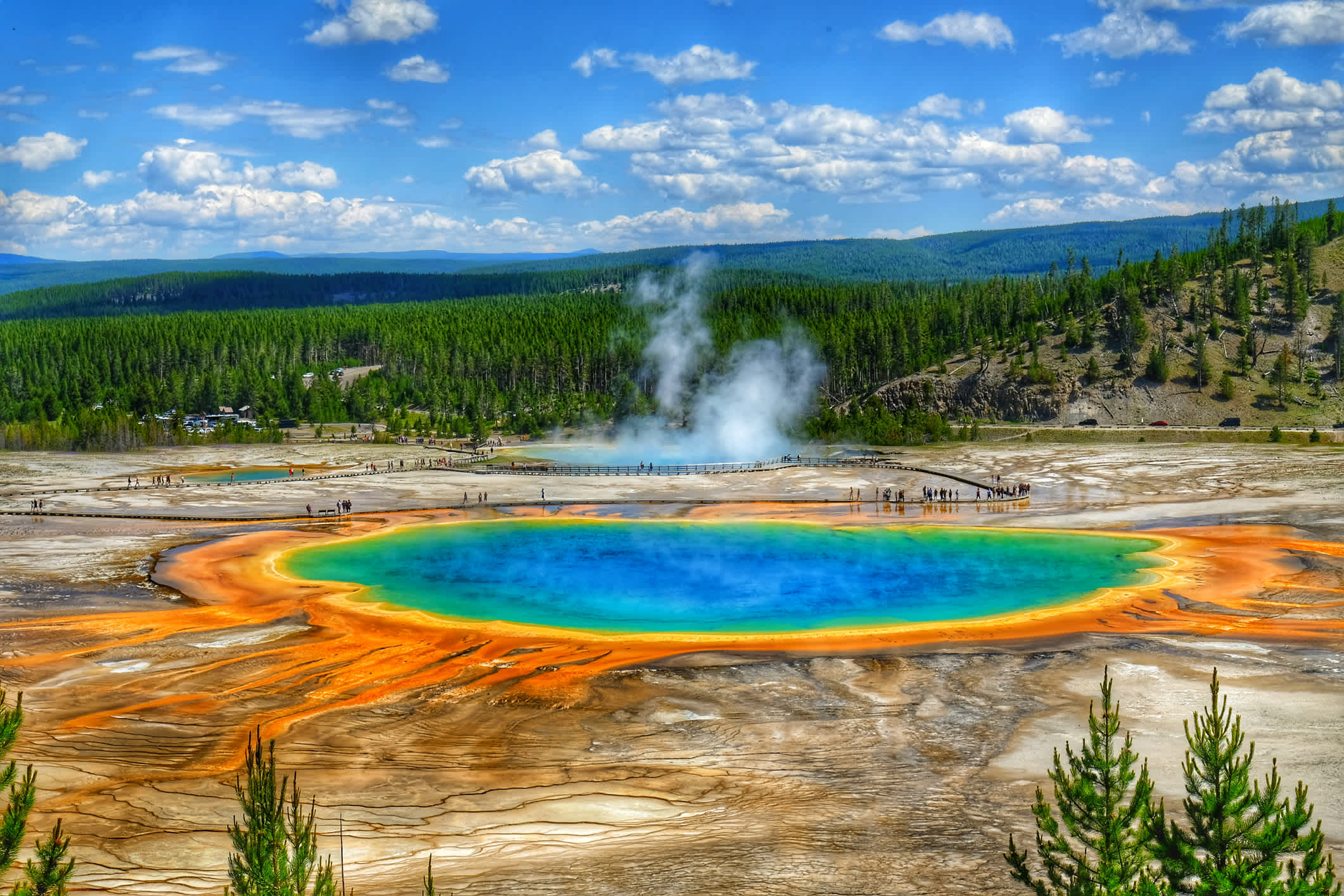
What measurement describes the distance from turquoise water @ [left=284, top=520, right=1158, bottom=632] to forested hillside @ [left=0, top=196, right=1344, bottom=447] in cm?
4482

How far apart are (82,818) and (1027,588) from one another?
1077 inches

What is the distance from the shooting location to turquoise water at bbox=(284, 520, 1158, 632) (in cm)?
3206

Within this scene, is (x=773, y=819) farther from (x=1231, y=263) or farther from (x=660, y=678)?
(x=1231, y=263)

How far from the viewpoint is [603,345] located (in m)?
116

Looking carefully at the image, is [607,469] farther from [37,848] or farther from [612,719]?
[37,848]

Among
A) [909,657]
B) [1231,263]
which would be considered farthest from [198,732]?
[1231,263]

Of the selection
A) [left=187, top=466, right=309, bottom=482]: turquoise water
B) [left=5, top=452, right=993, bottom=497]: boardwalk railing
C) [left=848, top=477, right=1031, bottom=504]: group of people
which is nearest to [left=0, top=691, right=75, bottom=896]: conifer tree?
[left=848, top=477, right=1031, bottom=504]: group of people

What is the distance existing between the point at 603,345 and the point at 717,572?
79.6 metres

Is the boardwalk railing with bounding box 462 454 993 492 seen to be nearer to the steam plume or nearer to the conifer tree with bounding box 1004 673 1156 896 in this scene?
the steam plume

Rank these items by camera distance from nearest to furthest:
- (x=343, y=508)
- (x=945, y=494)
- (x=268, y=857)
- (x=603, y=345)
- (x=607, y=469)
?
(x=268, y=857), (x=343, y=508), (x=945, y=494), (x=607, y=469), (x=603, y=345)

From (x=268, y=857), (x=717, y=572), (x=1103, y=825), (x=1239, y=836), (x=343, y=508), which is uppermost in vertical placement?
(x=268, y=857)

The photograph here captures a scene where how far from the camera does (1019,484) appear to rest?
56.9m

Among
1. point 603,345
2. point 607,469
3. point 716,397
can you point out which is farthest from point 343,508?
point 603,345

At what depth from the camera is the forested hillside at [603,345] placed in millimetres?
95938
